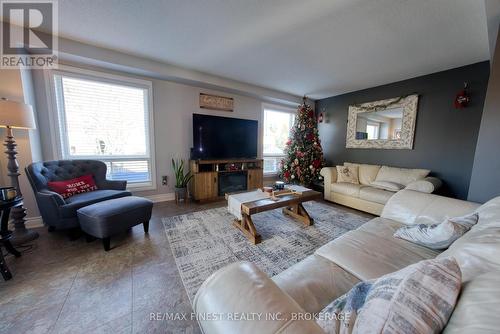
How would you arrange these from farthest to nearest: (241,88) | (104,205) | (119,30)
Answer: (241,88) < (119,30) < (104,205)

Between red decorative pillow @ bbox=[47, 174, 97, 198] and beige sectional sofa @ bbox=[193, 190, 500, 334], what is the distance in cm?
266

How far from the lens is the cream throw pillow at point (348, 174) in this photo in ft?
12.3

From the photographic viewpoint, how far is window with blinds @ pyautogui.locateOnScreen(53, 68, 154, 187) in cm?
278

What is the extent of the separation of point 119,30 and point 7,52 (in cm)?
139

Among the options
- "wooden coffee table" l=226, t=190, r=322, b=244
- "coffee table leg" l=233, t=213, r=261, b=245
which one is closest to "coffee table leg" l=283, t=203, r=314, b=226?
"wooden coffee table" l=226, t=190, r=322, b=244

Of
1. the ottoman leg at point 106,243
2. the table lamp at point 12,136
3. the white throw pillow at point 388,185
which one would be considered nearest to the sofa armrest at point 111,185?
the table lamp at point 12,136

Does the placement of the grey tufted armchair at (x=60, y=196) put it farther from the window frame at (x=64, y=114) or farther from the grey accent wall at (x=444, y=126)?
the grey accent wall at (x=444, y=126)

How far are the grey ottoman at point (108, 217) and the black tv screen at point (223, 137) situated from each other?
176 centimetres

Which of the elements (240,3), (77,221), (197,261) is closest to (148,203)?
(77,221)

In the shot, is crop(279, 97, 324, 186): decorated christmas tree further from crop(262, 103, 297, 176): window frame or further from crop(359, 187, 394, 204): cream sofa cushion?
crop(359, 187, 394, 204): cream sofa cushion

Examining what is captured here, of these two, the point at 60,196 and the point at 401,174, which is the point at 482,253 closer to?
the point at 401,174

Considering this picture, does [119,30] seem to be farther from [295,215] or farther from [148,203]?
[295,215]

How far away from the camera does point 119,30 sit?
218 centimetres

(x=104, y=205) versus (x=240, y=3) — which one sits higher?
(x=240, y=3)
